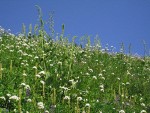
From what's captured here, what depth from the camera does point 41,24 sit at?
1366 cm

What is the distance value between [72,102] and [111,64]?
30.8ft

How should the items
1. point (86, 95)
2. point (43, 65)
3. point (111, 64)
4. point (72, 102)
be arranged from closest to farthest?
1. point (72, 102)
2. point (86, 95)
3. point (43, 65)
4. point (111, 64)

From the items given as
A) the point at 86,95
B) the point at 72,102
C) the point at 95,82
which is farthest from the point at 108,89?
the point at 72,102

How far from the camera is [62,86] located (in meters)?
13.0

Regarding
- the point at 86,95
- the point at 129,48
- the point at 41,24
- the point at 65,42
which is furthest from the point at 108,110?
the point at 129,48

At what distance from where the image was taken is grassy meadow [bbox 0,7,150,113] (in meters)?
11.2

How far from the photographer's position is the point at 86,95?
43.5ft

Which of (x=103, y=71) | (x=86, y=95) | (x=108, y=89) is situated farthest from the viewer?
(x=103, y=71)

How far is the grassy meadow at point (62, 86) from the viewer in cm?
1123

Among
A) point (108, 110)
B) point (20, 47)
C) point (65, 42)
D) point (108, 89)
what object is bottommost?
point (108, 110)

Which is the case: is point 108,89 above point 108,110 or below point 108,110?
above

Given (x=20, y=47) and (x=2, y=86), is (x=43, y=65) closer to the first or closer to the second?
(x=2, y=86)

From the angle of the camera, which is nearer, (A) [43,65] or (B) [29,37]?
(A) [43,65]

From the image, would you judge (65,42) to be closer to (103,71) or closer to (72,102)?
(72,102)
